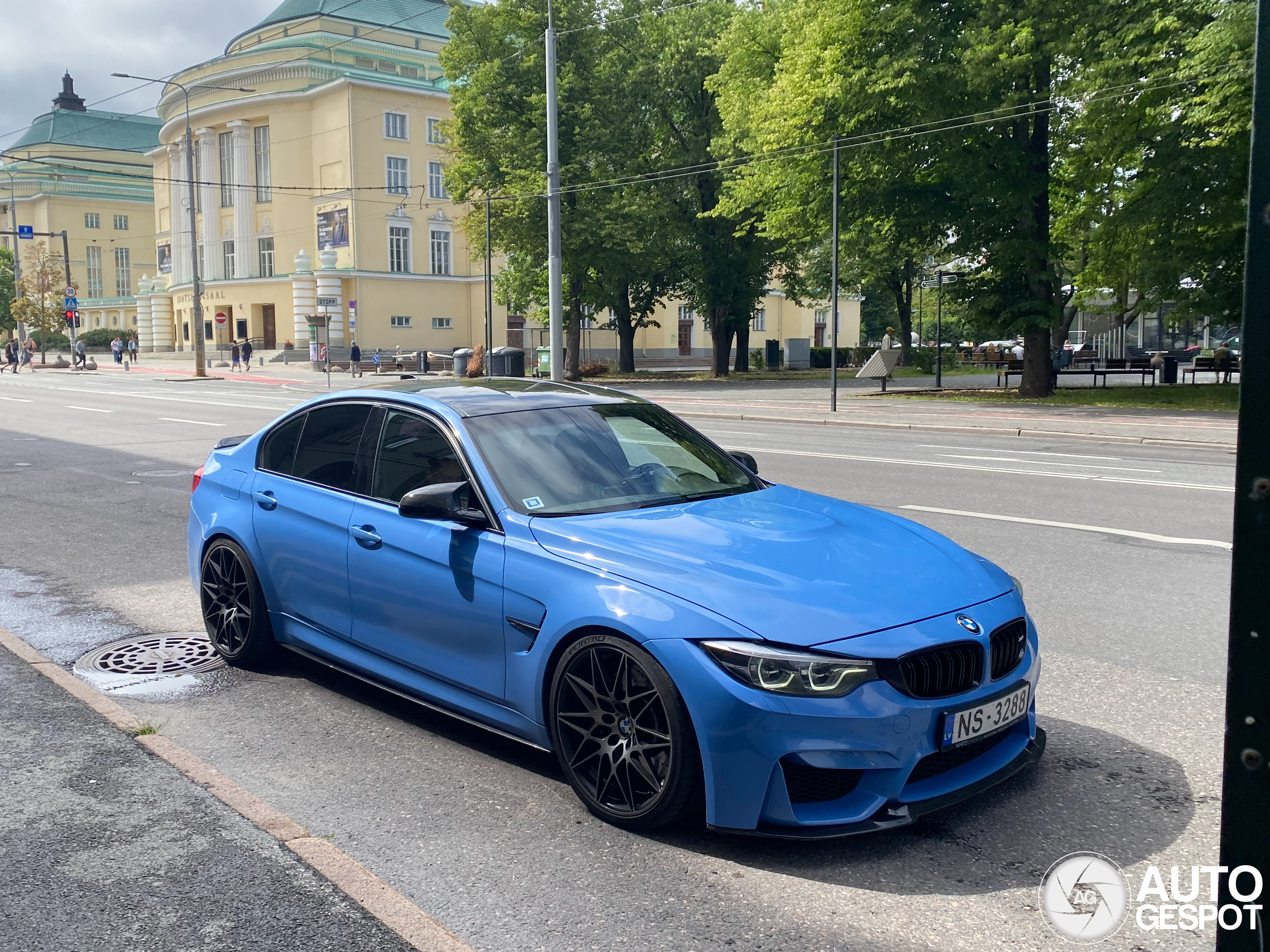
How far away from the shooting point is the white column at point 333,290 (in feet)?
221

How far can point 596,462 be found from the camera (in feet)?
16.1

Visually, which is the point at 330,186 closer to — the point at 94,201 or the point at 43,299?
the point at 43,299

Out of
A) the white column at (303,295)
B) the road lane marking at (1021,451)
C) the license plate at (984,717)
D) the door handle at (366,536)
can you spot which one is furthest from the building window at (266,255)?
the license plate at (984,717)

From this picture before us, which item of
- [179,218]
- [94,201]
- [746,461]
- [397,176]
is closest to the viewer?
[746,461]

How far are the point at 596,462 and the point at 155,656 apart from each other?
9.47 ft

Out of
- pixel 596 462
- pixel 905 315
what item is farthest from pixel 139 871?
pixel 905 315

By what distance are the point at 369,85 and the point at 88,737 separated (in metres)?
69.0

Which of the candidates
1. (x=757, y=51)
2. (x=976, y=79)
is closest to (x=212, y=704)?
(x=976, y=79)

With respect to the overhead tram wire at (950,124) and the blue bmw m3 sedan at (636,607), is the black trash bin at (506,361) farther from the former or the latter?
the blue bmw m3 sedan at (636,607)

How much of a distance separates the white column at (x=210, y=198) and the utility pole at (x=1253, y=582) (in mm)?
79118

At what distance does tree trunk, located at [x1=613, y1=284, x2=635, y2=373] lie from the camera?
47.9m

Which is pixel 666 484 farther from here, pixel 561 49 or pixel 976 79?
pixel 561 49

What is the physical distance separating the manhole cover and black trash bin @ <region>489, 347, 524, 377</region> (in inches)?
962

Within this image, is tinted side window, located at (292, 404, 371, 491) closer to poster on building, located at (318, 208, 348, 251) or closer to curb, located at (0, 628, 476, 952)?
→ curb, located at (0, 628, 476, 952)
